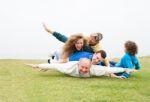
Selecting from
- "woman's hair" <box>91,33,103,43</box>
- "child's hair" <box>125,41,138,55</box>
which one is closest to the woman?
"woman's hair" <box>91,33,103,43</box>

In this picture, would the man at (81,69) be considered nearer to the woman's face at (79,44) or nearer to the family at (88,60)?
the family at (88,60)

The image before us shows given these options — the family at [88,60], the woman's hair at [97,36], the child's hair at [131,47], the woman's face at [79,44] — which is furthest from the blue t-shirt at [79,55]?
the child's hair at [131,47]

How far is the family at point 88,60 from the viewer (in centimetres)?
1002

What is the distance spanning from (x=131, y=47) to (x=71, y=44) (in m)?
1.43

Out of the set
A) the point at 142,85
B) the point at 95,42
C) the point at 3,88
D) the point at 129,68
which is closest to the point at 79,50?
the point at 95,42

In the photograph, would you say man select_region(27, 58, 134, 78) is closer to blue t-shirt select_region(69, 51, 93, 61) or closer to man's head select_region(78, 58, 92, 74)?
man's head select_region(78, 58, 92, 74)

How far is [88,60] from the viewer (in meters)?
9.89

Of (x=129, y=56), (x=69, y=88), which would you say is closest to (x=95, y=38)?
(x=129, y=56)

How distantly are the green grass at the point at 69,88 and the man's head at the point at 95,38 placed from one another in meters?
1.03

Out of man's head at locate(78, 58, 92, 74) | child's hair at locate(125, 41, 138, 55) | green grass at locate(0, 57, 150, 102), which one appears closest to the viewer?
green grass at locate(0, 57, 150, 102)

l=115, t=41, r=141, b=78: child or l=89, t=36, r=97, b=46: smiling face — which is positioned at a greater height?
l=89, t=36, r=97, b=46: smiling face

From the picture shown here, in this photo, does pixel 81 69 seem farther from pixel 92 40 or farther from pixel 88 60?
pixel 92 40

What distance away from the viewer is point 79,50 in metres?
10.6

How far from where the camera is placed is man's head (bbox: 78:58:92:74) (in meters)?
9.85
